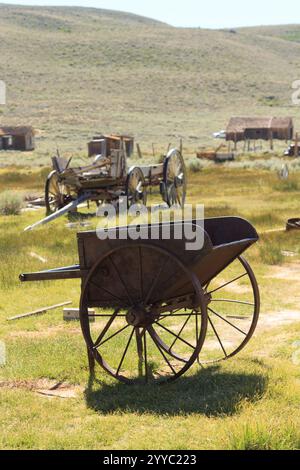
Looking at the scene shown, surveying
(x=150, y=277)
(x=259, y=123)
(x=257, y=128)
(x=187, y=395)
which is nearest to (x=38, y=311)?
(x=150, y=277)

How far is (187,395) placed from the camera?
555 centimetres

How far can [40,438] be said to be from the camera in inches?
189

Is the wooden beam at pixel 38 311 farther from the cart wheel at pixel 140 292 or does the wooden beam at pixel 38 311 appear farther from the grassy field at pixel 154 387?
the cart wheel at pixel 140 292

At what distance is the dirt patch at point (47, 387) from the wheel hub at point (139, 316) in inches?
30.1


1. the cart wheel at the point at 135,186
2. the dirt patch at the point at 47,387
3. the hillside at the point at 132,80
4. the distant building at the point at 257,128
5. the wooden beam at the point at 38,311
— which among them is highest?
the hillside at the point at 132,80

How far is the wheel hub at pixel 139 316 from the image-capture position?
19.4ft

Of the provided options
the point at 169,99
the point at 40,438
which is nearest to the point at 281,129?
the point at 169,99

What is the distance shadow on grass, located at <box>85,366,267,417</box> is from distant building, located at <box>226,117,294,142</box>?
1999 inches

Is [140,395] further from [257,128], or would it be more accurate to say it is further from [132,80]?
[132,80]

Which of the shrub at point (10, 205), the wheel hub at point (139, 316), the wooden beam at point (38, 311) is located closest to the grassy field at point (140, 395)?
the wooden beam at point (38, 311)

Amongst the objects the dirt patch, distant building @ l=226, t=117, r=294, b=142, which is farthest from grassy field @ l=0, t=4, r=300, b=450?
distant building @ l=226, t=117, r=294, b=142

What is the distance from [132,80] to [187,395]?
82.4m

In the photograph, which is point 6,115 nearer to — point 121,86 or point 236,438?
point 121,86

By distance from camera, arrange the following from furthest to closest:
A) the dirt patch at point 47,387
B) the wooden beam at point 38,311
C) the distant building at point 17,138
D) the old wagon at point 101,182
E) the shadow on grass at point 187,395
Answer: the distant building at point 17,138
the old wagon at point 101,182
the wooden beam at point 38,311
the dirt patch at point 47,387
the shadow on grass at point 187,395
